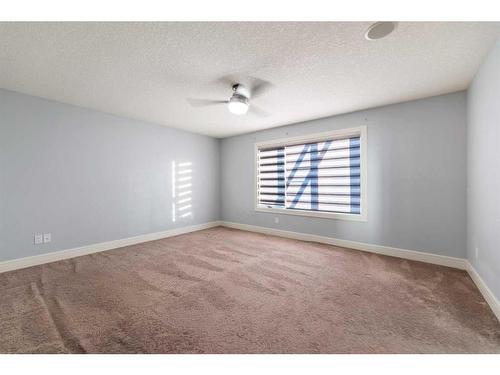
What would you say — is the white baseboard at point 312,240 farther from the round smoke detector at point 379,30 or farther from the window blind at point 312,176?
the round smoke detector at point 379,30

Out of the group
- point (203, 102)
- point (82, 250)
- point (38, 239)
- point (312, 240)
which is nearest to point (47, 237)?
point (38, 239)

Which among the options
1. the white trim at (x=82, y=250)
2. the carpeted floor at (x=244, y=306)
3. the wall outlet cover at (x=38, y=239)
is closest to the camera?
the carpeted floor at (x=244, y=306)

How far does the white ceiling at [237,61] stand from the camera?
5.60 feet

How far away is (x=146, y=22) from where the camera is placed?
5.34ft

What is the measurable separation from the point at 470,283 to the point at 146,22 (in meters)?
4.05

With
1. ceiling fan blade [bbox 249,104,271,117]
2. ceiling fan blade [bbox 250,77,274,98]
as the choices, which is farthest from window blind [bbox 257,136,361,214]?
ceiling fan blade [bbox 250,77,274,98]

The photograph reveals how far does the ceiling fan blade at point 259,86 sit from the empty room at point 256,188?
29 millimetres

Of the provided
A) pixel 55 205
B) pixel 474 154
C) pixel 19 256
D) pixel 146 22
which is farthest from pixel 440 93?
pixel 19 256

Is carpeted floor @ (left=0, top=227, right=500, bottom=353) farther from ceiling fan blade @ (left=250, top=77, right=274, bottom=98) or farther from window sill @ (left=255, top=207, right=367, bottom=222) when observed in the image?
ceiling fan blade @ (left=250, top=77, right=274, bottom=98)

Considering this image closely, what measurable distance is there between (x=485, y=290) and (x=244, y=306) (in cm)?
235

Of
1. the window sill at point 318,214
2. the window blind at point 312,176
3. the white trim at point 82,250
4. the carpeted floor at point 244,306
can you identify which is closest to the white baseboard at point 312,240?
the white trim at point 82,250

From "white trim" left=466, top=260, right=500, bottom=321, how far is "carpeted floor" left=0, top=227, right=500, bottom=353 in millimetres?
62

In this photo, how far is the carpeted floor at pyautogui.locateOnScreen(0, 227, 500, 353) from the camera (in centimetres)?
149

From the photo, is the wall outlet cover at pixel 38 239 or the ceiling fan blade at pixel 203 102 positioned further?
the ceiling fan blade at pixel 203 102
